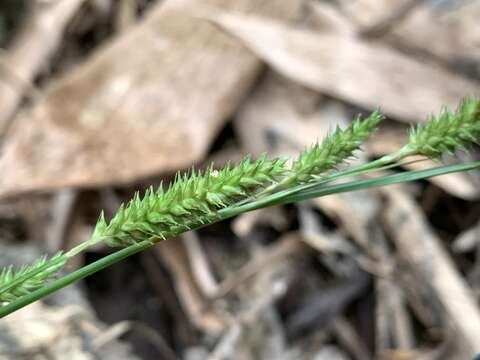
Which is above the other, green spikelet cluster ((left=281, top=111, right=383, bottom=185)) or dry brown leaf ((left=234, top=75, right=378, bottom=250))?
dry brown leaf ((left=234, top=75, right=378, bottom=250))

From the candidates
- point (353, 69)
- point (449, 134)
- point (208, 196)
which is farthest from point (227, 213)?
point (353, 69)

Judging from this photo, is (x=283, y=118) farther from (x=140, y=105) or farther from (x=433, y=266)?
(x=433, y=266)

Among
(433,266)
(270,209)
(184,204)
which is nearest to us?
(184,204)

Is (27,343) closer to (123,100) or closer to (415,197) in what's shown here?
(123,100)

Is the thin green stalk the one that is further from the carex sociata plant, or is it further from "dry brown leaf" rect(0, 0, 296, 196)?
"dry brown leaf" rect(0, 0, 296, 196)

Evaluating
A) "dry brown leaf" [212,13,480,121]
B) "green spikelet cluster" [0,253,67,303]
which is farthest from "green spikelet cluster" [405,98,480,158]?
"dry brown leaf" [212,13,480,121]

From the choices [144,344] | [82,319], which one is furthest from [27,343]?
[144,344]
